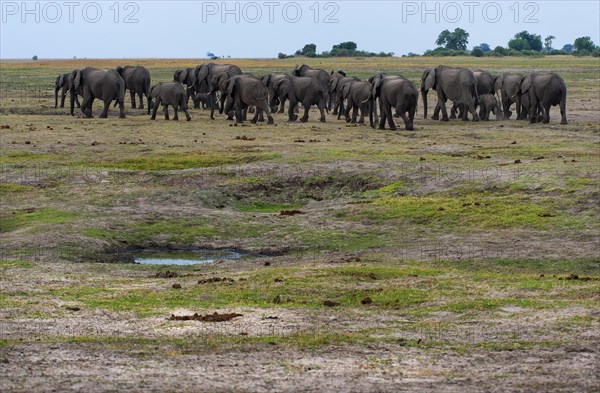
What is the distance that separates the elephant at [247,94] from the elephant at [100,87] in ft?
14.9

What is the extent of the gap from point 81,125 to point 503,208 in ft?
75.0

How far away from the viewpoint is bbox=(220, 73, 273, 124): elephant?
4451cm

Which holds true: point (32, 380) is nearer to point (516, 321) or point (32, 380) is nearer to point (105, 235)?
point (516, 321)

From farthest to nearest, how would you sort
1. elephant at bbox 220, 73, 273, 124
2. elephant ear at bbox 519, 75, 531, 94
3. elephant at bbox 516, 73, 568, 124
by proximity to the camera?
elephant at bbox 220, 73, 273, 124, elephant ear at bbox 519, 75, 531, 94, elephant at bbox 516, 73, 568, 124

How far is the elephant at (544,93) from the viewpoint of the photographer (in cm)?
4288

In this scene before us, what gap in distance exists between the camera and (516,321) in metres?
14.1

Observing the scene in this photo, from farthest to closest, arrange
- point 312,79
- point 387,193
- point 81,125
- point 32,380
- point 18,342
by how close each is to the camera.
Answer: point 312,79, point 81,125, point 387,193, point 18,342, point 32,380

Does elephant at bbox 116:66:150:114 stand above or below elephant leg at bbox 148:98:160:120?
above

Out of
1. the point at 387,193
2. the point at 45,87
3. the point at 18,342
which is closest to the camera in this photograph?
the point at 18,342

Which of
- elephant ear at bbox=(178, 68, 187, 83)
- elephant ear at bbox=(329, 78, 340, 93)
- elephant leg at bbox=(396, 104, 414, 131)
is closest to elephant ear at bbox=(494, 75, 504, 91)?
elephant ear at bbox=(329, 78, 340, 93)

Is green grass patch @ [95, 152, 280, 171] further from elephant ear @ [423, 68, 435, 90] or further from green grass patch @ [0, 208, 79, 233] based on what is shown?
elephant ear @ [423, 68, 435, 90]

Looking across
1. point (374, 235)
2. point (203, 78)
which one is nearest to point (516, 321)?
point (374, 235)

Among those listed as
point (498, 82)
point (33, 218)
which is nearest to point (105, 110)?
point (498, 82)

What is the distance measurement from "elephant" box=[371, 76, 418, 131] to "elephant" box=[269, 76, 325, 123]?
168 inches
